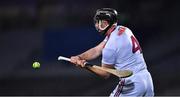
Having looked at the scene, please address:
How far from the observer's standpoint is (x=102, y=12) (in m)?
5.30

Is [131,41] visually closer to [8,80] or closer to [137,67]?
[137,67]

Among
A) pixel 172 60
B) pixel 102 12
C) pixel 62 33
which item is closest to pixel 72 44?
pixel 62 33

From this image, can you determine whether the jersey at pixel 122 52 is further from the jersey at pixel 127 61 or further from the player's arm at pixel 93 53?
the player's arm at pixel 93 53

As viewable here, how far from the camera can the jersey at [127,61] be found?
5164 mm

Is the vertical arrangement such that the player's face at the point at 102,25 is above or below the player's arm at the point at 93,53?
above

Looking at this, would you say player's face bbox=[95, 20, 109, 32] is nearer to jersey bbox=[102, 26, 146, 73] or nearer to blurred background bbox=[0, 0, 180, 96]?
jersey bbox=[102, 26, 146, 73]

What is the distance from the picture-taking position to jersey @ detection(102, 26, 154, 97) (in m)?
5.16

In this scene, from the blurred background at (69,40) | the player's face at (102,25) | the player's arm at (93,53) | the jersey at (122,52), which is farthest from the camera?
the blurred background at (69,40)

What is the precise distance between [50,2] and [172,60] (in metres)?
1.63

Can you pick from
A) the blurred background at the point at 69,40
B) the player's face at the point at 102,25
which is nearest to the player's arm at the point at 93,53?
the player's face at the point at 102,25

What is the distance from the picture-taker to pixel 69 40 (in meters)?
8.40

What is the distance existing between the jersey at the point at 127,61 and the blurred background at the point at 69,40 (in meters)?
2.99

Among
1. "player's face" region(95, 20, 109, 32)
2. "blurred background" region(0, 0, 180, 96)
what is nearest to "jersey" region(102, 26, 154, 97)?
"player's face" region(95, 20, 109, 32)

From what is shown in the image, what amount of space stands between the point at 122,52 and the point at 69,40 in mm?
3262
